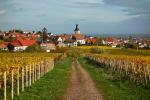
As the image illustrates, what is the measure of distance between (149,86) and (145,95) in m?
4.06

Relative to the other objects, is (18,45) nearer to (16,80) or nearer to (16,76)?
(16,80)

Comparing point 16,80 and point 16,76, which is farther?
point 16,80

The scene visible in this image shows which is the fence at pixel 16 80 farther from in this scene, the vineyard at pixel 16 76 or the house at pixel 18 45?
the house at pixel 18 45

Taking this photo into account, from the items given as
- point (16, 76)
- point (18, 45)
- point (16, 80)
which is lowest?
point (18, 45)

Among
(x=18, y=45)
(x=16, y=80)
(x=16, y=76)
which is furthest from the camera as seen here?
(x=18, y=45)

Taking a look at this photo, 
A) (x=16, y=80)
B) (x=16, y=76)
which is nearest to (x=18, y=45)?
(x=16, y=80)

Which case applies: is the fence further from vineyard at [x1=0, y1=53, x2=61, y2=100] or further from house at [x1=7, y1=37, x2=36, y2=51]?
house at [x1=7, y1=37, x2=36, y2=51]

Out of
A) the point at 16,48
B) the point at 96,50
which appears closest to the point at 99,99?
the point at 96,50

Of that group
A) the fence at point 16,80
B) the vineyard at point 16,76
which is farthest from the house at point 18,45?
the fence at point 16,80

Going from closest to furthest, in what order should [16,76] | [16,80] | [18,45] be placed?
[16,76] → [16,80] → [18,45]

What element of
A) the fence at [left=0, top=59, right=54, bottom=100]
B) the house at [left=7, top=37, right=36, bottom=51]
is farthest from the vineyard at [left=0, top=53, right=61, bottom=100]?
the house at [left=7, top=37, right=36, bottom=51]

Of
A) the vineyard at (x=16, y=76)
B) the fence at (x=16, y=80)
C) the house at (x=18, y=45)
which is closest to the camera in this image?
the fence at (x=16, y=80)

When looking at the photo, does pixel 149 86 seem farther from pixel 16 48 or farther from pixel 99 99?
pixel 16 48

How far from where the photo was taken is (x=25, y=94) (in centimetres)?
2094
